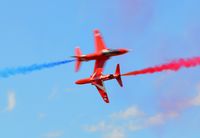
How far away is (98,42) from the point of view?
146 metres

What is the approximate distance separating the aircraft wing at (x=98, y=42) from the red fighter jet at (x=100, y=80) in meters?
6.37

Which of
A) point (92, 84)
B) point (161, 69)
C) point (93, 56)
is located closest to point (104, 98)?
point (92, 84)

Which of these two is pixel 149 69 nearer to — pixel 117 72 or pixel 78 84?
pixel 117 72

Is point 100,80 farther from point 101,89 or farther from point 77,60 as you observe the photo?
point 77,60

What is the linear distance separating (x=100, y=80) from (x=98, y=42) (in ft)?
40.4

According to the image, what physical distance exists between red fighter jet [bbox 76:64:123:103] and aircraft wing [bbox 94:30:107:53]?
251 inches

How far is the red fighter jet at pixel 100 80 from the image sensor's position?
13591 cm

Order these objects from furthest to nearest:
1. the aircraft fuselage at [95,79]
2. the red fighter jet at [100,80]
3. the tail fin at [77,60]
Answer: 1. the aircraft fuselage at [95,79]
2. the red fighter jet at [100,80]
3. the tail fin at [77,60]

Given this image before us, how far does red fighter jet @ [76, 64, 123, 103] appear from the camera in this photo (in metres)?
136

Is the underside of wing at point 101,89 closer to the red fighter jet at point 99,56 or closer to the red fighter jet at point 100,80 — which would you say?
→ the red fighter jet at point 100,80

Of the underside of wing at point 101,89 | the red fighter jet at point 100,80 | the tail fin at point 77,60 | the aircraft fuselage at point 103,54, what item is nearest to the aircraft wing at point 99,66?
the red fighter jet at point 100,80

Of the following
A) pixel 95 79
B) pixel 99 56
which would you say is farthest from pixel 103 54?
pixel 95 79

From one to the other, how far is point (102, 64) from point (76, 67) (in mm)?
10761

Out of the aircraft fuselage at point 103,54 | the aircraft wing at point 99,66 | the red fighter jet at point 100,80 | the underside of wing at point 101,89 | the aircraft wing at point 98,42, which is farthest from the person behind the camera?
the aircraft wing at point 98,42
